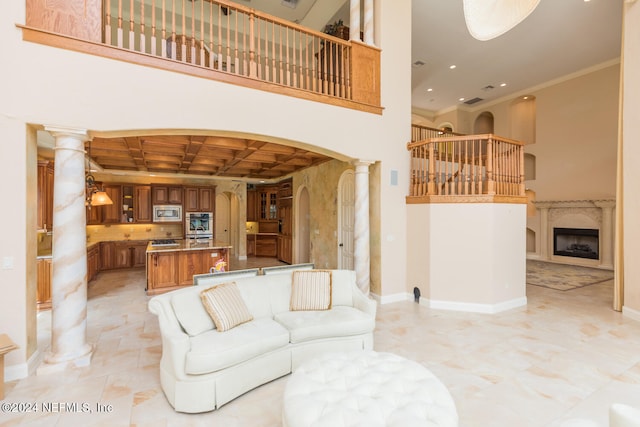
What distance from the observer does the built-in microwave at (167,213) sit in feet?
29.0

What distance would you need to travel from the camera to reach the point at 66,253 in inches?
124

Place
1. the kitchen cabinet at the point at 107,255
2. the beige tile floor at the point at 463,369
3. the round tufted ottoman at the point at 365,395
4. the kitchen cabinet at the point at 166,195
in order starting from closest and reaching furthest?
the round tufted ottoman at the point at 365,395 < the beige tile floor at the point at 463,369 < the kitchen cabinet at the point at 107,255 < the kitchen cabinet at the point at 166,195

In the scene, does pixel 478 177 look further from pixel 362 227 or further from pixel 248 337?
pixel 248 337

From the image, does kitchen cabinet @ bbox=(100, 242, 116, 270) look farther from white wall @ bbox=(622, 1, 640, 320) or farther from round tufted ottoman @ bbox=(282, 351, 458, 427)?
white wall @ bbox=(622, 1, 640, 320)

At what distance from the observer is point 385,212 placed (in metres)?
5.48

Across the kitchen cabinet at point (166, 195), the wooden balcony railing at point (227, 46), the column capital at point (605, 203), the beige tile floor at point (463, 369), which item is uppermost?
the wooden balcony railing at point (227, 46)

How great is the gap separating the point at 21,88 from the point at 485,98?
498 inches

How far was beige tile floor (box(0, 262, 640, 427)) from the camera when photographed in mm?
2408

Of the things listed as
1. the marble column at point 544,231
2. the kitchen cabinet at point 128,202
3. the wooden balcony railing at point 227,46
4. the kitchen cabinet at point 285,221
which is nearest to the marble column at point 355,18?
the wooden balcony railing at point 227,46

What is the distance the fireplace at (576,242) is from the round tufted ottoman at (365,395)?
10.2 meters

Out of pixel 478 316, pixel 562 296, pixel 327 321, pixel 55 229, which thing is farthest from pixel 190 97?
pixel 562 296

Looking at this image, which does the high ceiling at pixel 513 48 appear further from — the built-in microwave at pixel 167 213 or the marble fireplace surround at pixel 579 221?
the built-in microwave at pixel 167 213

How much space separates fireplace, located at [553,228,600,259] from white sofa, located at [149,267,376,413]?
934cm

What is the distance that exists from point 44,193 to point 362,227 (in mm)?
5896
